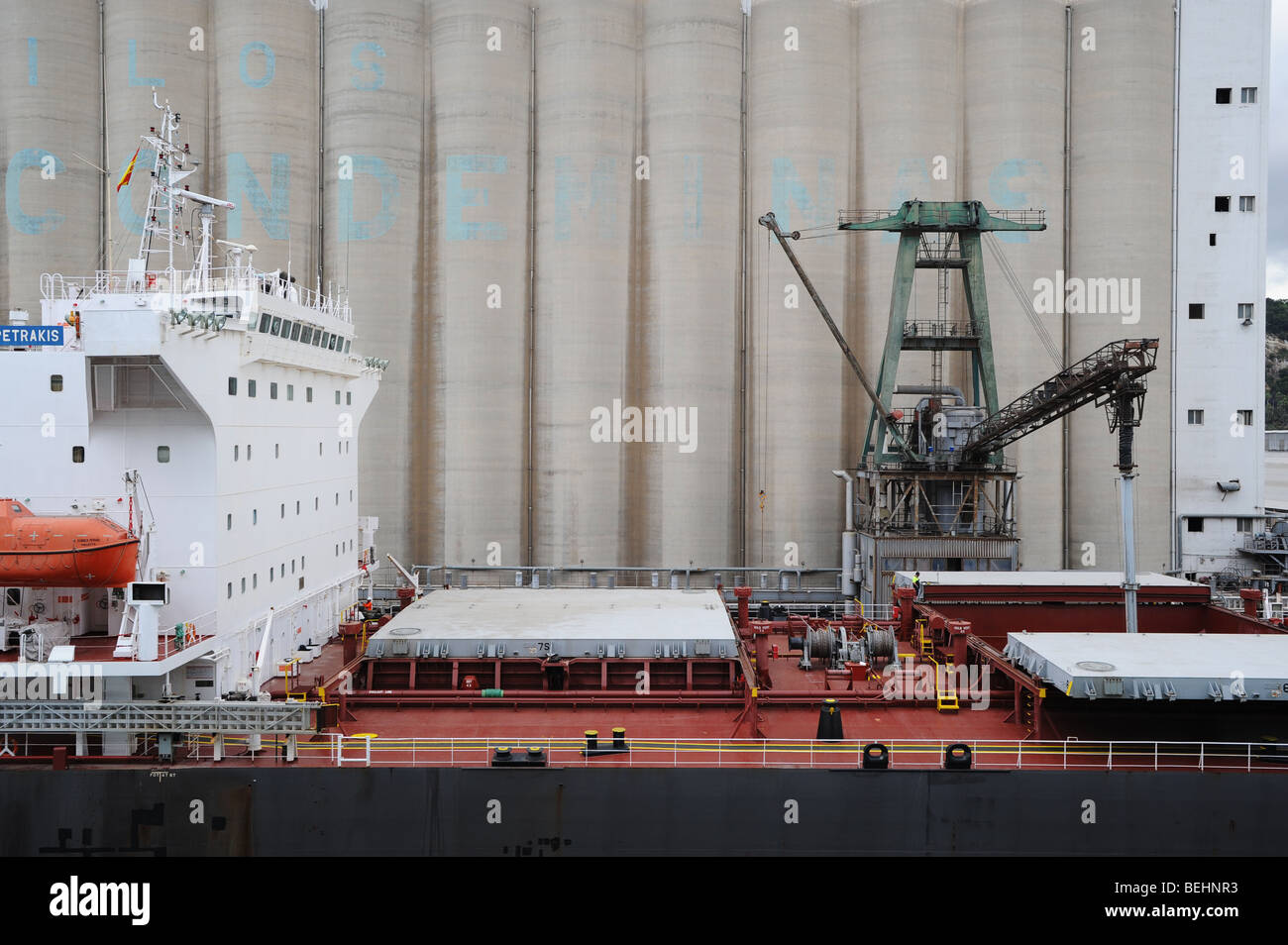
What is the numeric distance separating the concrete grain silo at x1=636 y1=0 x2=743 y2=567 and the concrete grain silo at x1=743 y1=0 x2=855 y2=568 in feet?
3.34

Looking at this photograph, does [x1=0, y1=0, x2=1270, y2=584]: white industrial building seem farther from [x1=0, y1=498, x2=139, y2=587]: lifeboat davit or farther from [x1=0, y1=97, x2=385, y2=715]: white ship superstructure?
→ [x1=0, y1=498, x2=139, y2=587]: lifeboat davit

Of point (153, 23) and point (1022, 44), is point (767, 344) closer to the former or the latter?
point (1022, 44)

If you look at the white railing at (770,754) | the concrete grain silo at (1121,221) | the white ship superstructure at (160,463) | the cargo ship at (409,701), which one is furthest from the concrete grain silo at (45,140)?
the concrete grain silo at (1121,221)

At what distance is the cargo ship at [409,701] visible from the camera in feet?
39.5

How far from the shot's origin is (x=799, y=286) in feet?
92.7

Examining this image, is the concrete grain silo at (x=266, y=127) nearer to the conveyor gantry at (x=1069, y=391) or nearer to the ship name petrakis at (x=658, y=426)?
the ship name petrakis at (x=658, y=426)

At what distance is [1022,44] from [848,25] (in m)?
5.34

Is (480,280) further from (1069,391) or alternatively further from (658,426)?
(1069,391)

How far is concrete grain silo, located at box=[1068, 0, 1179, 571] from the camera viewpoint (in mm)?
28106

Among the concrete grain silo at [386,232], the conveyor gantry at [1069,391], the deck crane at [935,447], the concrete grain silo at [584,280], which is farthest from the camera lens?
the concrete grain silo at [386,232]

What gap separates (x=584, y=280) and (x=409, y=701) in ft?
54.0

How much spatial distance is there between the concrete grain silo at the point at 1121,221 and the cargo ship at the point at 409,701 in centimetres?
1341

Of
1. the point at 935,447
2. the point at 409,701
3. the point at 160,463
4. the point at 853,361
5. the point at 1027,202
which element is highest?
the point at 1027,202

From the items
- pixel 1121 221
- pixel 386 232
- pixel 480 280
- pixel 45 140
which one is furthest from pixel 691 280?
pixel 45 140
